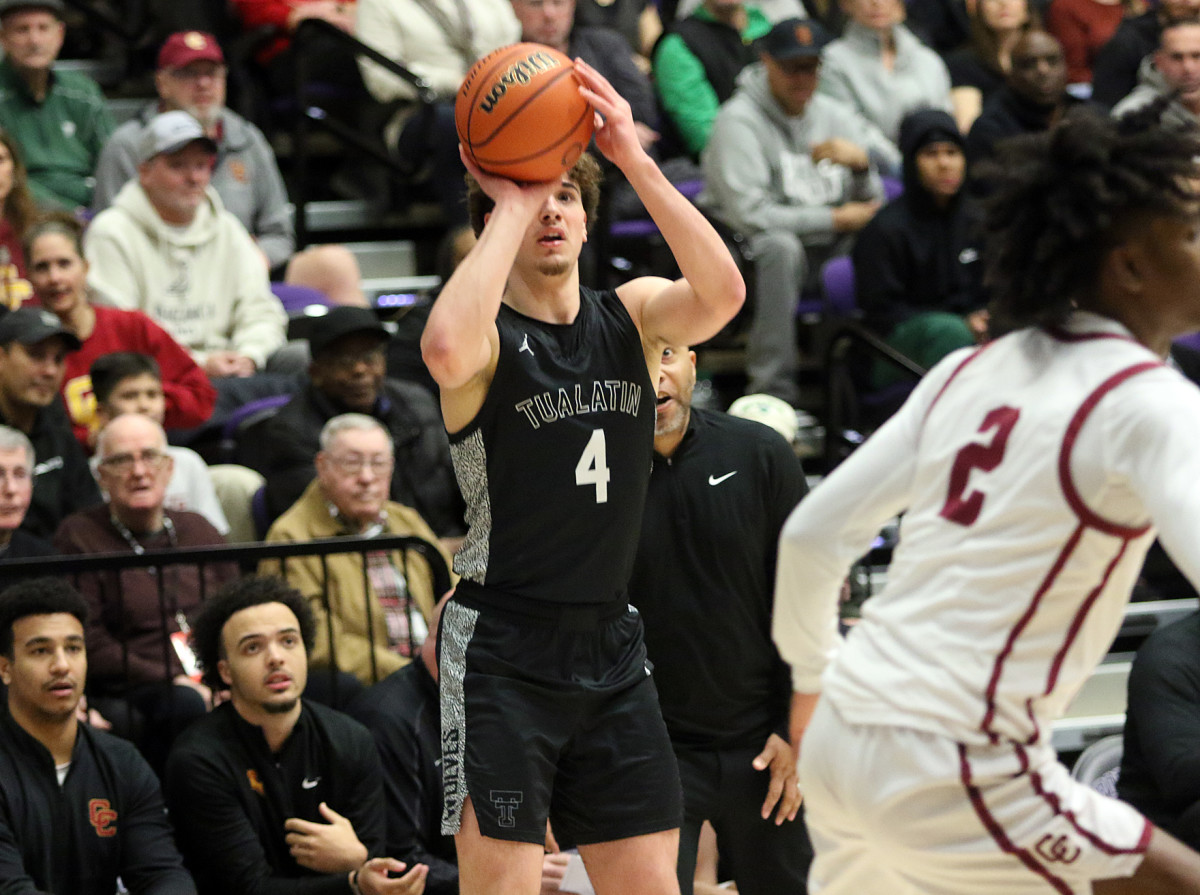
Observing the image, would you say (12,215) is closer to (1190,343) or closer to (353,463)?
(353,463)

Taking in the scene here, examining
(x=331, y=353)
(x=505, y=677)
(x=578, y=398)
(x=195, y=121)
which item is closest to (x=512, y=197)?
(x=578, y=398)

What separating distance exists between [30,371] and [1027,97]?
5.69 m

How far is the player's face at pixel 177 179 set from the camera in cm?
776

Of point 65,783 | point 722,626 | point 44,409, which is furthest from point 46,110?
point 722,626

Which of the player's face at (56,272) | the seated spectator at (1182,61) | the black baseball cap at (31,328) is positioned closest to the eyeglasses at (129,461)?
the black baseball cap at (31,328)

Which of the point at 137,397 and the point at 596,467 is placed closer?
the point at 596,467

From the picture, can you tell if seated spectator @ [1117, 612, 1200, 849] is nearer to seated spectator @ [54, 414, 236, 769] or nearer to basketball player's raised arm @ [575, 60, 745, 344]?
basketball player's raised arm @ [575, 60, 745, 344]

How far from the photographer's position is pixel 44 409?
6461 mm

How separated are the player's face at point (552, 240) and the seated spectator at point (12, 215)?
4.21 metres

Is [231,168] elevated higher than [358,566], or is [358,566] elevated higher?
[231,168]

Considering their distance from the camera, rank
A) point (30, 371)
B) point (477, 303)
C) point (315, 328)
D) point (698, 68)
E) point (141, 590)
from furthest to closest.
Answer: point (698, 68), point (315, 328), point (30, 371), point (141, 590), point (477, 303)

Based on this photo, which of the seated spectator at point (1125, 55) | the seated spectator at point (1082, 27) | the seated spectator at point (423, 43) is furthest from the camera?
the seated spectator at point (1082, 27)

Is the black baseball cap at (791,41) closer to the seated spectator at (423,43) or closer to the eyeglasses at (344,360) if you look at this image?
the seated spectator at (423,43)

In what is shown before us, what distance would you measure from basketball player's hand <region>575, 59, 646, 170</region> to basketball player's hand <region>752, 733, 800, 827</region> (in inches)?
67.0
